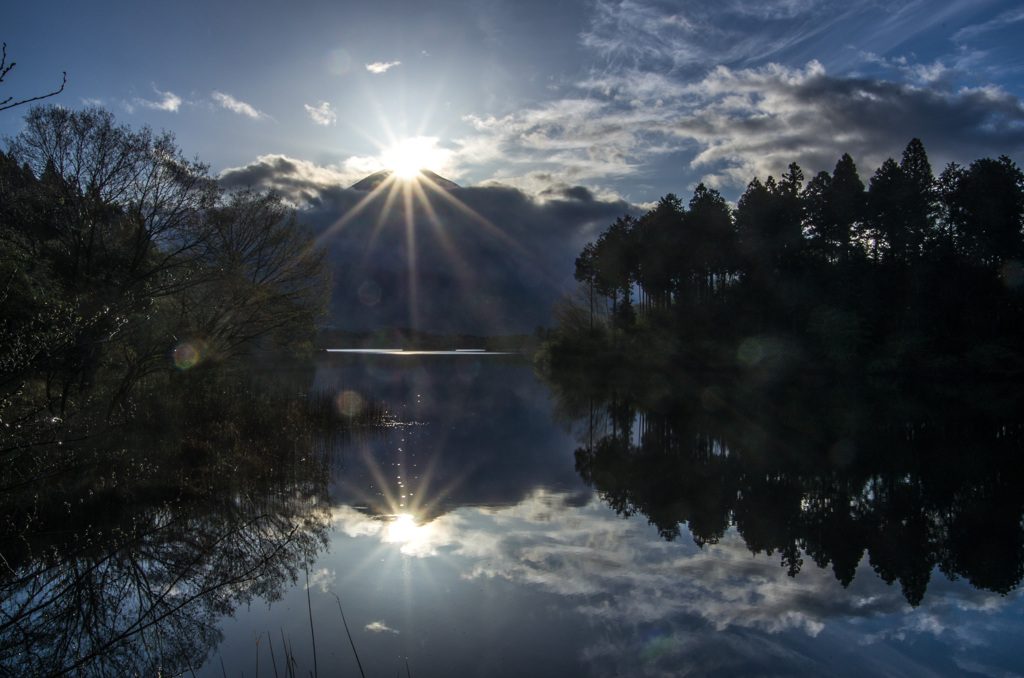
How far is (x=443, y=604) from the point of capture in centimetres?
648

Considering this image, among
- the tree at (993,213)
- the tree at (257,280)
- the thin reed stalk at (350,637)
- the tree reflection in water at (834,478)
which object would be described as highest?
the tree at (993,213)

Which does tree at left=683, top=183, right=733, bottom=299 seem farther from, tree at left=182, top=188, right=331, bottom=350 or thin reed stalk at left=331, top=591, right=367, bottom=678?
thin reed stalk at left=331, top=591, right=367, bottom=678

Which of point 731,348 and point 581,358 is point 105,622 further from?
point 581,358

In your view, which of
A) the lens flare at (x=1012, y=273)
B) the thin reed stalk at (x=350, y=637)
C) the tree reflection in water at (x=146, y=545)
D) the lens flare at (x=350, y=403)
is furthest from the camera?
the lens flare at (x=1012, y=273)

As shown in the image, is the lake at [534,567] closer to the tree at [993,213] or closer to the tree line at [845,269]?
the tree line at [845,269]

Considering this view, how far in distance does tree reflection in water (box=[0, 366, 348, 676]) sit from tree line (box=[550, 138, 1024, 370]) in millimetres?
45580

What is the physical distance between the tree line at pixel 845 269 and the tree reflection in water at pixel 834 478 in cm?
2207

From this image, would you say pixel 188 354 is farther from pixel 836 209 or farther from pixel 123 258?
pixel 836 209

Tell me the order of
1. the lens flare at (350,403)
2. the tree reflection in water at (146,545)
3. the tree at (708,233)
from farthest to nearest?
the tree at (708,233) < the lens flare at (350,403) < the tree reflection in water at (146,545)

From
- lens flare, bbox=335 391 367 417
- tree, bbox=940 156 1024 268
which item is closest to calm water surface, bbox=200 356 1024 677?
lens flare, bbox=335 391 367 417

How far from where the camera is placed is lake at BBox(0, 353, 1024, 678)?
5.45 m

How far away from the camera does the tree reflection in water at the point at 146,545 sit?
563cm

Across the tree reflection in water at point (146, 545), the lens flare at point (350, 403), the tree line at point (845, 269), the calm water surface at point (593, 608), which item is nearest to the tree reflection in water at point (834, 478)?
the calm water surface at point (593, 608)

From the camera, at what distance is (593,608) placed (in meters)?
6.34
